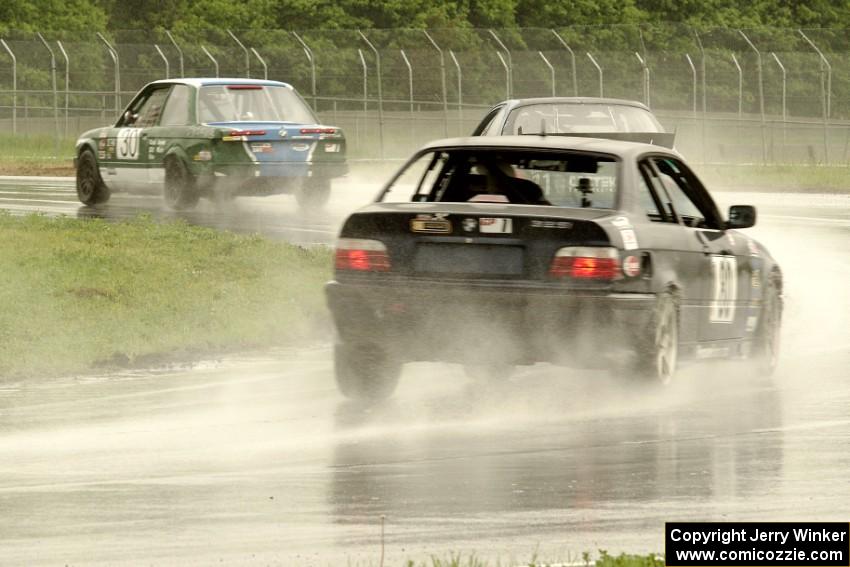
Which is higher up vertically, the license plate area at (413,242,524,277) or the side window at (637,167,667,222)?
the side window at (637,167,667,222)

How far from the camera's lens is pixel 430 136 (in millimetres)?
53000

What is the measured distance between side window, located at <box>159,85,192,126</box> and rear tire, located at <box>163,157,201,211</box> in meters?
0.50

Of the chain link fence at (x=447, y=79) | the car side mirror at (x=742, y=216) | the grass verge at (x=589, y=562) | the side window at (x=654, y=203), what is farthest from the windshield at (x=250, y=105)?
the grass verge at (x=589, y=562)

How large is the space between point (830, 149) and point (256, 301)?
45270 mm

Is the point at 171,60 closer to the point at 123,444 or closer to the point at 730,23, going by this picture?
the point at 730,23

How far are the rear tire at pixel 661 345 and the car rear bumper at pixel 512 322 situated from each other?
9cm

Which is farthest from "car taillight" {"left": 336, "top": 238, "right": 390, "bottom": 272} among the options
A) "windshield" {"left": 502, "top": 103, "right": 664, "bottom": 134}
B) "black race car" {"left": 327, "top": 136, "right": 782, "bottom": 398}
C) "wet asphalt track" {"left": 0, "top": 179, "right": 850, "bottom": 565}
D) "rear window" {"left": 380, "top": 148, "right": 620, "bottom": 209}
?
"windshield" {"left": 502, "top": 103, "right": 664, "bottom": 134}

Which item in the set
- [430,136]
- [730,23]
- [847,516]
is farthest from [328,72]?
[847,516]

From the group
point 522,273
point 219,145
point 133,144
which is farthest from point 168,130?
point 522,273

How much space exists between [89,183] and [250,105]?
2.85 m

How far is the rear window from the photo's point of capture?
10555mm

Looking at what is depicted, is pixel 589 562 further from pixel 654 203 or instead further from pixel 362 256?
pixel 654 203

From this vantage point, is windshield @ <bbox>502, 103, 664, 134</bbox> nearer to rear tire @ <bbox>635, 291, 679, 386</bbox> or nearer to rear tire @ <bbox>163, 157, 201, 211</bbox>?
rear tire @ <bbox>163, 157, 201, 211</bbox>

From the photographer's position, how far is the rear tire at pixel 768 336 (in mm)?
12000
